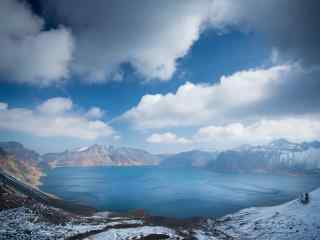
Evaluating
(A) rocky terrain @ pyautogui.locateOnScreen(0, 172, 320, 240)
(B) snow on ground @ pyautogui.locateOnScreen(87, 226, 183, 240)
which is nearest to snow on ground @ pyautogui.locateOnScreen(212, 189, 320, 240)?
(A) rocky terrain @ pyautogui.locateOnScreen(0, 172, 320, 240)

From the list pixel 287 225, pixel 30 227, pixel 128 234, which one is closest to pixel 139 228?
pixel 128 234

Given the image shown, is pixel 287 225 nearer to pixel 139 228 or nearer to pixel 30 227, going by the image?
pixel 139 228

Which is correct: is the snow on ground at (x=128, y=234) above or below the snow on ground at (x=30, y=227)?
below

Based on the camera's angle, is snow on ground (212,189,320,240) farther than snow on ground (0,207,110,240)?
Yes

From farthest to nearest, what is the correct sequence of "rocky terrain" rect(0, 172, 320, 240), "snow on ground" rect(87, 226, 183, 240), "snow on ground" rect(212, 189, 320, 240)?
"snow on ground" rect(212, 189, 320, 240)
"snow on ground" rect(87, 226, 183, 240)
"rocky terrain" rect(0, 172, 320, 240)

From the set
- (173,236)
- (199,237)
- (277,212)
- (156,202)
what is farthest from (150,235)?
(156,202)

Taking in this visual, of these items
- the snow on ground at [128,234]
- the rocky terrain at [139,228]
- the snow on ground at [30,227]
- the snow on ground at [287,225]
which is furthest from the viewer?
the snow on ground at [287,225]

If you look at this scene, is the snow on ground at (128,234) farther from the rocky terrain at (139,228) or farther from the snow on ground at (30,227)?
the snow on ground at (30,227)

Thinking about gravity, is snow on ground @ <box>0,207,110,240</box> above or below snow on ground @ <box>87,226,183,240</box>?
above

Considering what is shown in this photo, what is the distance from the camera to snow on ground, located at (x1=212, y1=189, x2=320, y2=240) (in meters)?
40.6

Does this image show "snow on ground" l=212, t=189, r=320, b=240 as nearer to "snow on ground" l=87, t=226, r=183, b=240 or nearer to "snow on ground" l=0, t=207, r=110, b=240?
"snow on ground" l=87, t=226, r=183, b=240

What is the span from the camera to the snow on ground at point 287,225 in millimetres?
40556

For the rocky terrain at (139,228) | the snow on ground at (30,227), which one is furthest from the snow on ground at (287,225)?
the snow on ground at (30,227)

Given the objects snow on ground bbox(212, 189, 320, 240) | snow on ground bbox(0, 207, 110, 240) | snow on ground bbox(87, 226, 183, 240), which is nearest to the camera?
snow on ground bbox(0, 207, 110, 240)
